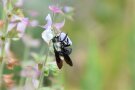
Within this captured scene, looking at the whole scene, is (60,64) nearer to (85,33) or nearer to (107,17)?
(85,33)

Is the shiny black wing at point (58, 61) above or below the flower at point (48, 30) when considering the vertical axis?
below

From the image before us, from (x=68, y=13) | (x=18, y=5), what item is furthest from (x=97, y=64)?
(x=18, y=5)

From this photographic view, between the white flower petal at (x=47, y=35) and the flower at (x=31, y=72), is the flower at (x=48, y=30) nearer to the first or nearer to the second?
the white flower petal at (x=47, y=35)

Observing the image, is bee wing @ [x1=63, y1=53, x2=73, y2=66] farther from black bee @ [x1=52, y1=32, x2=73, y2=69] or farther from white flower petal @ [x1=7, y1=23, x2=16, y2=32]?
white flower petal @ [x1=7, y1=23, x2=16, y2=32]

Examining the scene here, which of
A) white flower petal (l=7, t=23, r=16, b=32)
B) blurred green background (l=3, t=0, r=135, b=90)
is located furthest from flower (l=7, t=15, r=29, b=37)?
blurred green background (l=3, t=0, r=135, b=90)

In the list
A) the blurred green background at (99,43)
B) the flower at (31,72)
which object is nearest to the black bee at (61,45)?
the flower at (31,72)
